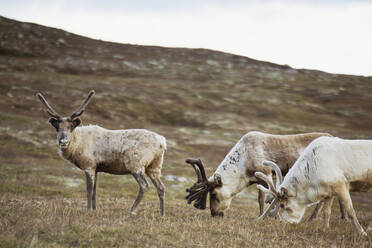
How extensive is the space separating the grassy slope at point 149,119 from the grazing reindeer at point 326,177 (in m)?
0.63

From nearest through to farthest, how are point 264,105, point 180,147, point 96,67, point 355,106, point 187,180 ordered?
point 187,180 → point 180,147 → point 264,105 → point 355,106 → point 96,67

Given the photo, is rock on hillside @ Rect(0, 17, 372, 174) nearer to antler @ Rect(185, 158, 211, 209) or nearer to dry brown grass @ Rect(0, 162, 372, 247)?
antler @ Rect(185, 158, 211, 209)

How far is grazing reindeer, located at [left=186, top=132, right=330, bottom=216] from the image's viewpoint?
1203cm

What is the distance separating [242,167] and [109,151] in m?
4.24

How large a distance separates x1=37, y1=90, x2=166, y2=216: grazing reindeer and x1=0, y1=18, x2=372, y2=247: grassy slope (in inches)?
40.6

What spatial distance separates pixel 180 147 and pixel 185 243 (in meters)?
38.3

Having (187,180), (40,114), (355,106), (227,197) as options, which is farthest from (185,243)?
(355,106)

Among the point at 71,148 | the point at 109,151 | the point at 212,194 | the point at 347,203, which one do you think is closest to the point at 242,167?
the point at 212,194

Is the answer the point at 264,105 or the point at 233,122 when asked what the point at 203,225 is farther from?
the point at 264,105

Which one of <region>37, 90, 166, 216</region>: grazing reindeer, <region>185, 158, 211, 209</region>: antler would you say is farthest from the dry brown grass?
<region>37, 90, 166, 216</region>: grazing reindeer

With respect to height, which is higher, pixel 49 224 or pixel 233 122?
pixel 49 224

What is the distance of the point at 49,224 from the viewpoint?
25.1ft

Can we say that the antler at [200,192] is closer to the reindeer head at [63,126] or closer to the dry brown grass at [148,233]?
the dry brown grass at [148,233]

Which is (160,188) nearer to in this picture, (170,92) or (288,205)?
(288,205)
